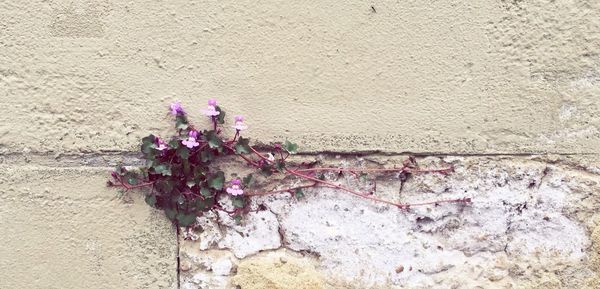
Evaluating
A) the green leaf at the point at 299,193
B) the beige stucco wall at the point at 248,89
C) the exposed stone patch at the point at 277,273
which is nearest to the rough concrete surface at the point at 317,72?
the beige stucco wall at the point at 248,89

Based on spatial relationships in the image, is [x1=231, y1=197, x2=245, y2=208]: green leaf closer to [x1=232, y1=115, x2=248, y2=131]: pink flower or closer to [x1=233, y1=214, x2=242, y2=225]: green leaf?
[x1=233, y1=214, x2=242, y2=225]: green leaf

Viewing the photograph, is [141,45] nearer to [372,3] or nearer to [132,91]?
[132,91]

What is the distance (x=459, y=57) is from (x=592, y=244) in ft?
1.77

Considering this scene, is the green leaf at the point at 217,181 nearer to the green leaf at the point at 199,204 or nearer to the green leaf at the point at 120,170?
the green leaf at the point at 199,204

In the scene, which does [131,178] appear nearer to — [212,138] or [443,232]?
[212,138]

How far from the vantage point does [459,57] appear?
1.42m

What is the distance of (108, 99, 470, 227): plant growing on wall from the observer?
1.42m

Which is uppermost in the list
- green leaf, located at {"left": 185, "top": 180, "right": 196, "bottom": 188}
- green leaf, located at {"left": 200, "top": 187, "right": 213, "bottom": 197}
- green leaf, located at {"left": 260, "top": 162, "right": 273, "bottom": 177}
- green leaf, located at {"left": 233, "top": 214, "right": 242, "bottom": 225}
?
green leaf, located at {"left": 260, "top": 162, "right": 273, "bottom": 177}

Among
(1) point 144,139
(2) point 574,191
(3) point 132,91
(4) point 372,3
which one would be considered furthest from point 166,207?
(2) point 574,191

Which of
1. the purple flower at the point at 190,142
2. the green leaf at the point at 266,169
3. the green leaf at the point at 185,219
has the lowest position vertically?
the green leaf at the point at 185,219

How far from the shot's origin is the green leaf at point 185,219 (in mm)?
1461

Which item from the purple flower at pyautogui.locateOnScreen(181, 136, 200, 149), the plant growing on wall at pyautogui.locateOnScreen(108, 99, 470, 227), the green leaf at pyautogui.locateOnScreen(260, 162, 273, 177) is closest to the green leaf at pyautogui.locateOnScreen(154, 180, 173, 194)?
the plant growing on wall at pyautogui.locateOnScreen(108, 99, 470, 227)

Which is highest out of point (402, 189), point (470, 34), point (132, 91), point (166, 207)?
point (470, 34)

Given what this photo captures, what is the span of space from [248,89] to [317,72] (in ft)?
0.52
